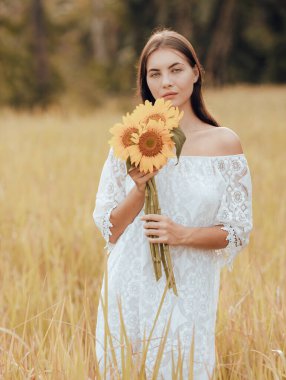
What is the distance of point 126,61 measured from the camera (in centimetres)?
2430

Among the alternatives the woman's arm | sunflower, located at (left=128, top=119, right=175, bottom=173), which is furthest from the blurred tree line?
sunflower, located at (left=128, top=119, right=175, bottom=173)

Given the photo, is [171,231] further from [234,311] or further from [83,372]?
[234,311]

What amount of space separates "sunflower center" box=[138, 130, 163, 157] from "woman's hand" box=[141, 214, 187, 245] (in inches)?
6.4

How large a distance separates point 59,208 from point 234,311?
2.16 m

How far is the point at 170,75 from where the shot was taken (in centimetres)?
167

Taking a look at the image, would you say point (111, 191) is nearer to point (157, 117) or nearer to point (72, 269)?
point (157, 117)

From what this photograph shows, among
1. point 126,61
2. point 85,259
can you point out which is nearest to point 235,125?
point 85,259

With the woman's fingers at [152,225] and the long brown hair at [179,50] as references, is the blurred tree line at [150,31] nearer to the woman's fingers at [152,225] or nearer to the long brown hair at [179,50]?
the long brown hair at [179,50]

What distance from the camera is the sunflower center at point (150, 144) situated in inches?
56.2

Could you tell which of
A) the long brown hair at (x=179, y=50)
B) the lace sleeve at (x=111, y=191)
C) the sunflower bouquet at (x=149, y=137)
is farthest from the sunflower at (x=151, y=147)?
the long brown hair at (x=179, y=50)

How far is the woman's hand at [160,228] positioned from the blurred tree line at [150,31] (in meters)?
18.4

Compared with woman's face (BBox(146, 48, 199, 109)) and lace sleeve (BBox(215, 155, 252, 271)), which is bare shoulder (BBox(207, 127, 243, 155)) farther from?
woman's face (BBox(146, 48, 199, 109))

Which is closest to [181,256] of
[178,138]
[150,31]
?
[178,138]

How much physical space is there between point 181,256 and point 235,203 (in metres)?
0.20
